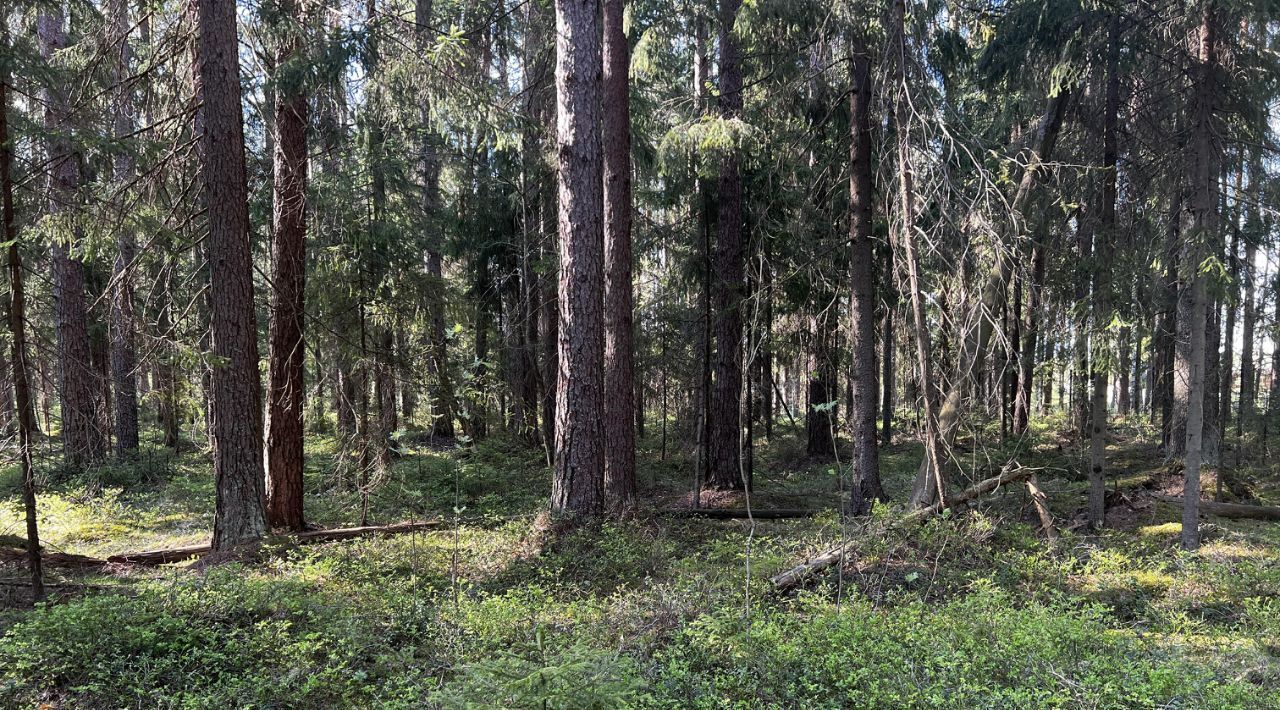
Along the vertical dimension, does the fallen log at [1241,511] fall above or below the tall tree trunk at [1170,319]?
below

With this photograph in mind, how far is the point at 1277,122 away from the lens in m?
11.3

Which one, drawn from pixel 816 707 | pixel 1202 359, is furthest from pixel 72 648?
pixel 1202 359

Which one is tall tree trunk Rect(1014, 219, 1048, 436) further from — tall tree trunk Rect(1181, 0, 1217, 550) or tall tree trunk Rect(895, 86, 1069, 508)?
tall tree trunk Rect(1181, 0, 1217, 550)

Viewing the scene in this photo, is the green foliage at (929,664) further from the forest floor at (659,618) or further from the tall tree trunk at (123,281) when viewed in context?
the tall tree trunk at (123,281)

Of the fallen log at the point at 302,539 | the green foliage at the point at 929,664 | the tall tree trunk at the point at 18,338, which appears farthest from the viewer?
the fallen log at the point at 302,539

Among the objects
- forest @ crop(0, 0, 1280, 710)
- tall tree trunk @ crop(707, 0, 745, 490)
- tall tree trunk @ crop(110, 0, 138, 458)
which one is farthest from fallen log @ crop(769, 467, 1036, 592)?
tall tree trunk @ crop(110, 0, 138, 458)

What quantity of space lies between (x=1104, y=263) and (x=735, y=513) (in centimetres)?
609

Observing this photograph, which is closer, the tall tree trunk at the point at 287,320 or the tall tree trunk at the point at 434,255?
the tall tree trunk at the point at 287,320

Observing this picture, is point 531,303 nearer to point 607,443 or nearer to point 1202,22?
point 607,443

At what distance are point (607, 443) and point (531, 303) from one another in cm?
845

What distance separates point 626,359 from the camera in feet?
30.7

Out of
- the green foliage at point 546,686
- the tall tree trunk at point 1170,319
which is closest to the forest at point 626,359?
the green foliage at point 546,686

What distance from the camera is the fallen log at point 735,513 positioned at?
994 centimetres

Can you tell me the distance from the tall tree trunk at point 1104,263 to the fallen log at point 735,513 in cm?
398
